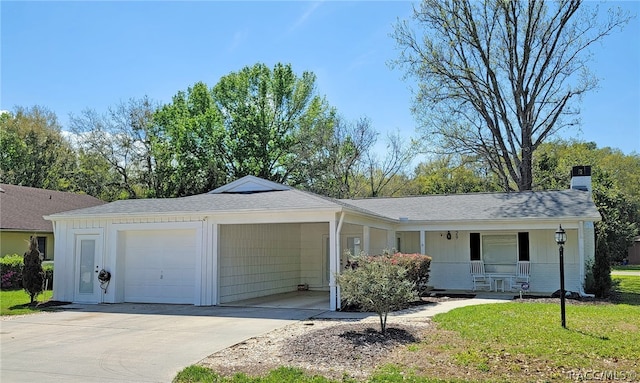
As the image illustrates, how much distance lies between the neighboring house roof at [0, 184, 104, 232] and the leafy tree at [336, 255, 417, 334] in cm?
1707

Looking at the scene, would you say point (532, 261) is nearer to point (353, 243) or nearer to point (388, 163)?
point (353, 243)

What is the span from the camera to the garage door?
14625 millimetres

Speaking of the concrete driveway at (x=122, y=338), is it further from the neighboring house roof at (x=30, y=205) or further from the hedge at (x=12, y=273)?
the neighboring house roof at (x=30, y=205)

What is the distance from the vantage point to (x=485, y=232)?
18.5 metres

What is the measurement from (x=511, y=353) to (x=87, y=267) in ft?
40.8

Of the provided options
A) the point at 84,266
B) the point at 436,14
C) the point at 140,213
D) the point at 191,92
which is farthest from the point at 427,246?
the point at 191,92

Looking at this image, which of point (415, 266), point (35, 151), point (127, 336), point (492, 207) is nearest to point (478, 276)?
point (492, 207)

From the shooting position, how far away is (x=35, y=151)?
36.6m

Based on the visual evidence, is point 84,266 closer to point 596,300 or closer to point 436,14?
point 596,300

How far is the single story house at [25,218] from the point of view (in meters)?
21.2

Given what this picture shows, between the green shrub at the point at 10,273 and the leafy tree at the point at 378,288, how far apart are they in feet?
49.8

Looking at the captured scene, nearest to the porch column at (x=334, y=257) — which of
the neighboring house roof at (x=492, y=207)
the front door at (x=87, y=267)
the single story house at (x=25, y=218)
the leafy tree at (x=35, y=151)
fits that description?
the neighboring house roof at (x=492, y=207)

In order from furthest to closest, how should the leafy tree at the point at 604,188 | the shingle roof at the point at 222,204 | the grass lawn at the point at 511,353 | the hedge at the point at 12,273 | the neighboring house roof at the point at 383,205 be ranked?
the hedge at the point at 12,273 < the leafy tree at the point at 604,188 < the neighboring house roof at the point at 383,205 < the shingle roof at the point at 222,204 < the grass lawn at the point at 511,353

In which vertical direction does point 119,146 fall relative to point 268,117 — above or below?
below
